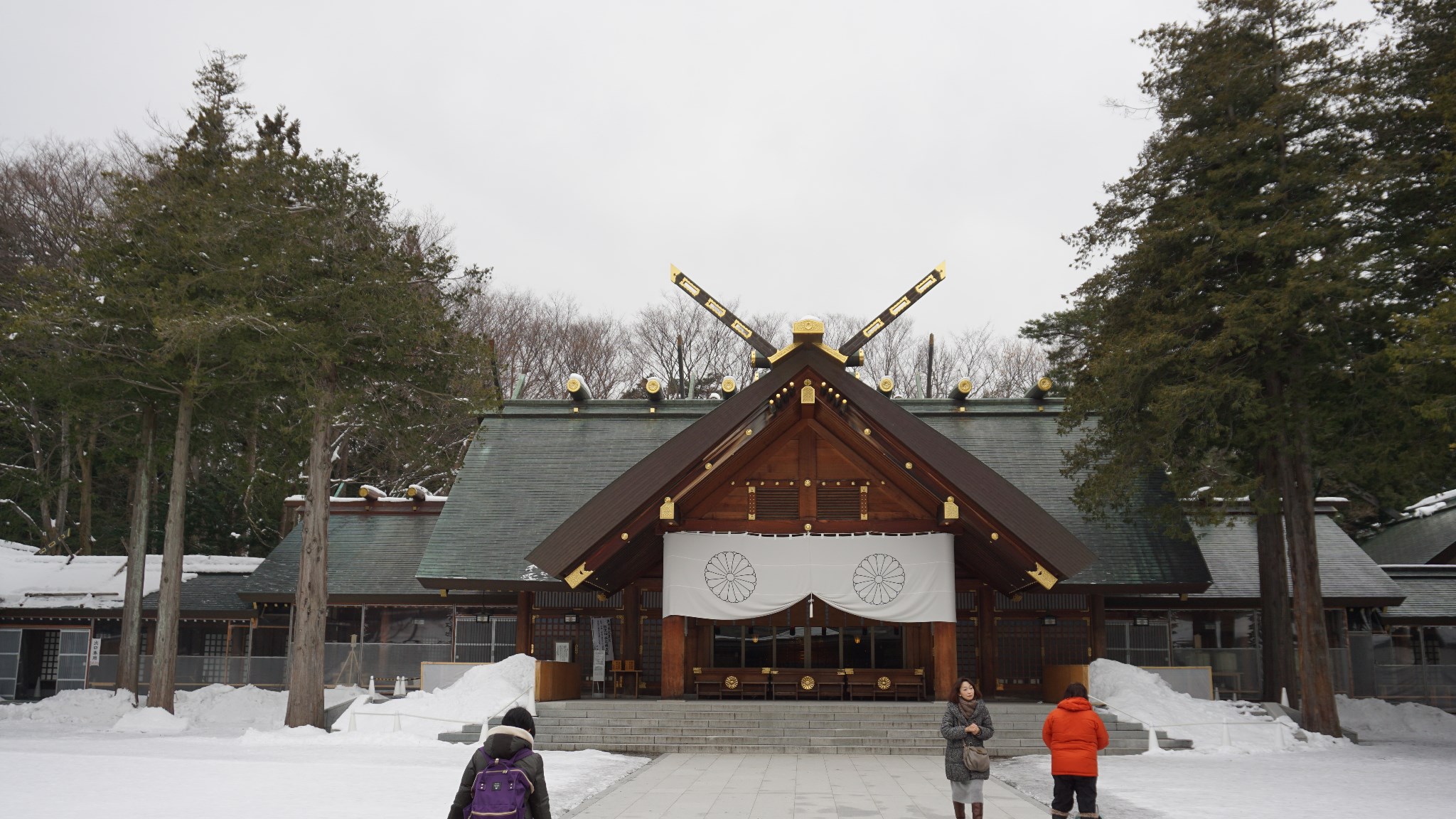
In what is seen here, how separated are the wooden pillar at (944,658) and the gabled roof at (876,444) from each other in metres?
1.45

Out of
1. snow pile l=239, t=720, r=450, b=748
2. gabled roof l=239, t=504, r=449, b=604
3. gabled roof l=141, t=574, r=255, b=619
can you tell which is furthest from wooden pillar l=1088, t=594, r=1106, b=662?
gabled roof l=141, t=574, r=255, b=619

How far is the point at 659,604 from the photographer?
19172 mm

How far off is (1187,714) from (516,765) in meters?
13.4

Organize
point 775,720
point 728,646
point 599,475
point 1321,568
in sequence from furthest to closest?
point 599,475, point 1321,568, point 728,646, point 775,720

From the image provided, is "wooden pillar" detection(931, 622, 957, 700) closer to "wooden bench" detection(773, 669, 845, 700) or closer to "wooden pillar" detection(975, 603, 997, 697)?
"wooden bench" detection(773, 669, 845, 700)

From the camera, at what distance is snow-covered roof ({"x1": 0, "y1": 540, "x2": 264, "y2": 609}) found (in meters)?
22.7

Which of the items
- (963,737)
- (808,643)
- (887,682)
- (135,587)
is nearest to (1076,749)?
(963,737)

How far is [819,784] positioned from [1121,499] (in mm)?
8743

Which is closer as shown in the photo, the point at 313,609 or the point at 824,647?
the point at 313,609

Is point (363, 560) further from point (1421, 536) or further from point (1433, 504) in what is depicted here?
point (1433, 504)

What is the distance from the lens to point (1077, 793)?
7.74m

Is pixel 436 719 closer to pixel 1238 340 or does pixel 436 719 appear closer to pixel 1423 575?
pixel 1238 340

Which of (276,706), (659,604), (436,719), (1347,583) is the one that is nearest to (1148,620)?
(1347,583)

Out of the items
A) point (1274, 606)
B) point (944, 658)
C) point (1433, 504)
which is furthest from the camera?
point (1433, 504)
